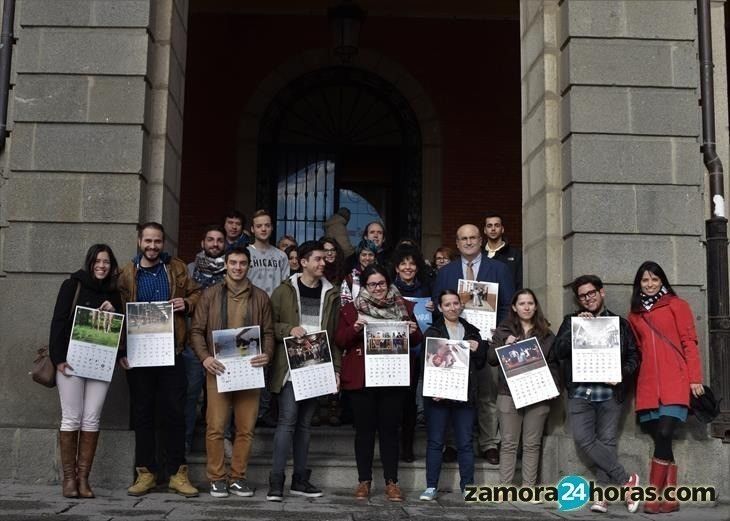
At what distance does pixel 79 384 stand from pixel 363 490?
236 cm

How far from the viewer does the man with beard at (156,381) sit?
6.92 meters

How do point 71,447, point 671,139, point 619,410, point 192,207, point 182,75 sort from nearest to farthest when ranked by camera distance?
point 71,447 → point 619,410 → point 671,139 → point 182,75 → point 192,207

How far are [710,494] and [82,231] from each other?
577cm

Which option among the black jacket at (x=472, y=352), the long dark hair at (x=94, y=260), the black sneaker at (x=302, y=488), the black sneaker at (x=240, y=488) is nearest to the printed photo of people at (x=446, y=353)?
the black jacket at (x=472, y=352)

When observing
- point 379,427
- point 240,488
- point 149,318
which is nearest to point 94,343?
point 149,318

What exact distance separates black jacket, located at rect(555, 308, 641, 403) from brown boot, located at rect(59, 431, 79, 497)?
3.94m

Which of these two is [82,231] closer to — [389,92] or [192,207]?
[192,207]

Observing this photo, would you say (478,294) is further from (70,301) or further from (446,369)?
(70,301)

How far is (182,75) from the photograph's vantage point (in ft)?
29.1

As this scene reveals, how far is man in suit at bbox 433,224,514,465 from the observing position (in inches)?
307

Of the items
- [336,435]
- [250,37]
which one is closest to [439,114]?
[250,37]

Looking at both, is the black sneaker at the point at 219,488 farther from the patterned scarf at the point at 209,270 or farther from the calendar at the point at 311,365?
the patterned scarf at the point at 209,270

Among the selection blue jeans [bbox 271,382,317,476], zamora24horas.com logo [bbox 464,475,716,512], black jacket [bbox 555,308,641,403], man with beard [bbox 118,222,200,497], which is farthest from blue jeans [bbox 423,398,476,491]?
man with beard [bbox 118,222,200,497]

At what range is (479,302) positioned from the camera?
305 inches
